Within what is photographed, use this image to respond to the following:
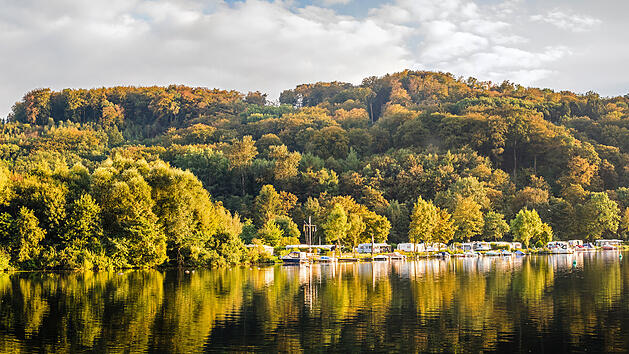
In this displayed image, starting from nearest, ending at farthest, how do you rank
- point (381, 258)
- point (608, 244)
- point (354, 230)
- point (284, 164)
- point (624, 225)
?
point (381, 258) → point (354, 230) → point (608, 244) → point (624, 225) → point (284, 164)

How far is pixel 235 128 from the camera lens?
549 ft

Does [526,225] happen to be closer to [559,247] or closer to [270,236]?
[559,247]

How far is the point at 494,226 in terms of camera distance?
115 m

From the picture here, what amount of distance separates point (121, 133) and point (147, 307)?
13846cm

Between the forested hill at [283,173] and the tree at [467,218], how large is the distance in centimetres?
37

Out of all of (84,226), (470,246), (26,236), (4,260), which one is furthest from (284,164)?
(4,260)

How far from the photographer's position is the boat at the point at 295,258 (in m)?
83.7

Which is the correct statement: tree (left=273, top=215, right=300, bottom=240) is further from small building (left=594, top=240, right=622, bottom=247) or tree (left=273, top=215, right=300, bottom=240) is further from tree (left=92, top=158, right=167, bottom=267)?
small building (left=594, top=240, right=622, bottom=247)

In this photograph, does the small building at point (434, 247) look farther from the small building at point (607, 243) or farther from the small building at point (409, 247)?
the small building at point (607, 243)

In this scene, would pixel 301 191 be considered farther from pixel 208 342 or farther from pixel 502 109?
pixel 208 342

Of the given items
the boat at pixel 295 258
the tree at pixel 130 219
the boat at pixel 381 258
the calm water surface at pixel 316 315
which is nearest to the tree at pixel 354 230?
the boat at pixel 381 258

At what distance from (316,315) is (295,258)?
52.5 metres

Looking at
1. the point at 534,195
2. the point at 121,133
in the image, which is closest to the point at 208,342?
the point at 534,195

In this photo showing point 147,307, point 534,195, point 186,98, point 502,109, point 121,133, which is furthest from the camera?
point 186,98
